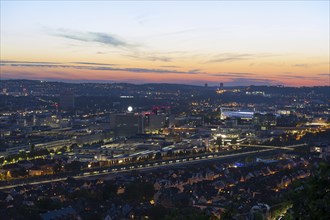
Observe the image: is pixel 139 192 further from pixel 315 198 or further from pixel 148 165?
pixel 315 198

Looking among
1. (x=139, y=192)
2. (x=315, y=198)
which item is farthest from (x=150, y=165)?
(x=315, y=198)

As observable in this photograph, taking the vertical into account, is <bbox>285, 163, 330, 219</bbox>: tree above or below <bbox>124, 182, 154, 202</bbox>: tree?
above

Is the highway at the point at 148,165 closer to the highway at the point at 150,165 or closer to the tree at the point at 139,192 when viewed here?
the highway at the point at 150,165

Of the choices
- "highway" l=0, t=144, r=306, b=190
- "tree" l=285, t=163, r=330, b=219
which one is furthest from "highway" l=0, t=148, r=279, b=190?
"tree" l=285, t=163, r=330, b=219

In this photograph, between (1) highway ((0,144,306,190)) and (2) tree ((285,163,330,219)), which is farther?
(1) highway ((0,144,306,190))

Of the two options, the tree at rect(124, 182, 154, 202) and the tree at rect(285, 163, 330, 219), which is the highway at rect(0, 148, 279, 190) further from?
the tree at rect(285, 163, 330, 219)

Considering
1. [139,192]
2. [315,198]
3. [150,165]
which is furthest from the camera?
[150,165]

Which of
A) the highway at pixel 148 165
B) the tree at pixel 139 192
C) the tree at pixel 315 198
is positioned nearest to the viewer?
the tree at pixel 315 198

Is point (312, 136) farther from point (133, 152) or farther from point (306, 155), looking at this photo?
point (133, 152)

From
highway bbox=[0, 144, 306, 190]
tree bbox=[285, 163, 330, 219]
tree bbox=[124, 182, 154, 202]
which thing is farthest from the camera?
highway bbox=[0, 144, 306, 190]

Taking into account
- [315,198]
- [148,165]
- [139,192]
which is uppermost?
[315,198]

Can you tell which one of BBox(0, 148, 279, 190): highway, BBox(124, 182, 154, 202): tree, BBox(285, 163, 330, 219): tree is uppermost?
BBox(285, 163, 330, 219): tree

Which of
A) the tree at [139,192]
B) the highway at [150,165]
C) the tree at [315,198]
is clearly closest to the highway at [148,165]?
the highway at [150,165]
